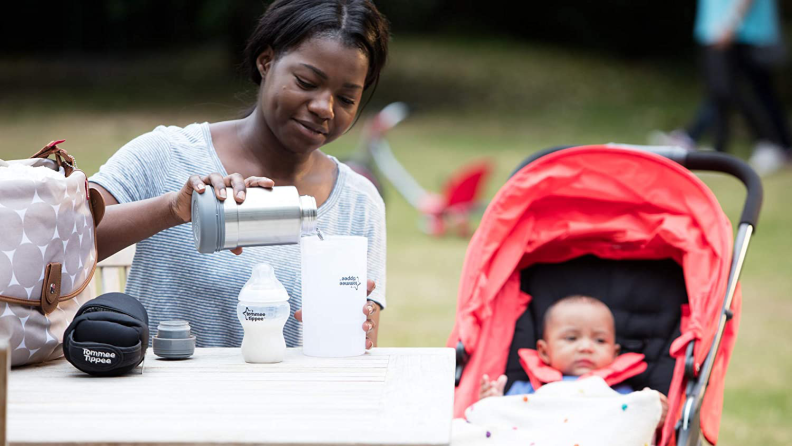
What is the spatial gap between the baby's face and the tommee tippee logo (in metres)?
1.23

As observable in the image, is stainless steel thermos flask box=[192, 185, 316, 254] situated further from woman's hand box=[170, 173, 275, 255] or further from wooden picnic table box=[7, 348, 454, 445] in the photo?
wooden picnic table box=[7, 348, 454, 445]

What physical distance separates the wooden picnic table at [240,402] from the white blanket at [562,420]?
55 cm

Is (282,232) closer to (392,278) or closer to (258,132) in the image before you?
(258,132)

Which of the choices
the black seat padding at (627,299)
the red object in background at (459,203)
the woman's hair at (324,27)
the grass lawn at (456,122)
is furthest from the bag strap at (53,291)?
the red object in background at (459,203)

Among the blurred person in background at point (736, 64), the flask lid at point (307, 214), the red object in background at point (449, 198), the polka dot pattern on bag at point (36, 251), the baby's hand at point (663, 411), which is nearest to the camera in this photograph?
the polka dot pattern on bag at point (36, 251)

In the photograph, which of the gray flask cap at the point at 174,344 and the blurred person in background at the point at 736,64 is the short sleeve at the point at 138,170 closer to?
the gray flask cap at the point at 174,344

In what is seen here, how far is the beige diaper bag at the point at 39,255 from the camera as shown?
1.58m

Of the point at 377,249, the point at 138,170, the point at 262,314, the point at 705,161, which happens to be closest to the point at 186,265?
the point at 138,170

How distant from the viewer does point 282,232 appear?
1.68 metres

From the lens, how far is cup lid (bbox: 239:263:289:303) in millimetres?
1697

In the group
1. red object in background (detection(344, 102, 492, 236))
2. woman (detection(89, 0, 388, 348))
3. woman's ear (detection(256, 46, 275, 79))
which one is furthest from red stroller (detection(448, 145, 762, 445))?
red object in background (detection(344, 102, 492, 236))

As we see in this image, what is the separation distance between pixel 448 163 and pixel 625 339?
844 centimetres

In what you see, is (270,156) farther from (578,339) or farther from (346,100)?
(578,339)

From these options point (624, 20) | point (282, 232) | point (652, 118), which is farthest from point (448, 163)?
point (624, 20)
